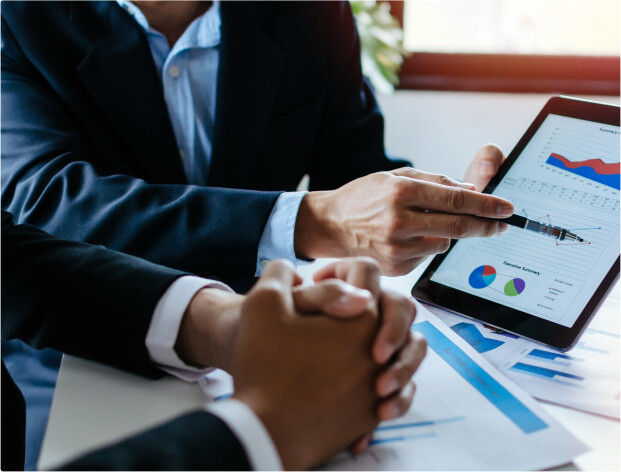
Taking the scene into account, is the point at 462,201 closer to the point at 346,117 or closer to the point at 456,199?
the point at 456,199

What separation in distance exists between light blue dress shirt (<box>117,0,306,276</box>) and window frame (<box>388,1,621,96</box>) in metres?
1.57

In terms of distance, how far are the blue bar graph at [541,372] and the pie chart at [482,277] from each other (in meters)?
0.14

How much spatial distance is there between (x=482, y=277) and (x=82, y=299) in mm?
473

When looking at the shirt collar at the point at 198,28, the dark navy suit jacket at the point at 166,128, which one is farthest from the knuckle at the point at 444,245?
the shirt collar at the point at 198,28

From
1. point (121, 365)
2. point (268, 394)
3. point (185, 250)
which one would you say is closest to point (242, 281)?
point (185, 250)

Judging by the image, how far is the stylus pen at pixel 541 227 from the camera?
2.41 ft

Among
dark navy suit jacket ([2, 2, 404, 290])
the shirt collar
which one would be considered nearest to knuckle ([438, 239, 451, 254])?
dark navy suit jacket ([2, 2, 404, 290])

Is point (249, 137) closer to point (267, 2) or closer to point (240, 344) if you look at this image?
point (267, 2)

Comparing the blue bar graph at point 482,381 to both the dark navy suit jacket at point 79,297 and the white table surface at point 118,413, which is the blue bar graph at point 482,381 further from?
the dark navy suit jacket at point 79,297

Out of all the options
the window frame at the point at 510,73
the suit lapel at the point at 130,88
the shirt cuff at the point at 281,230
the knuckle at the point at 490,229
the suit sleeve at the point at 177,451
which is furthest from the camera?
the window frame at the point at 510,73

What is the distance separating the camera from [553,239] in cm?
76

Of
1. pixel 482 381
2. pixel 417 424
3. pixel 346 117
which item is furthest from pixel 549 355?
pixel 346 117

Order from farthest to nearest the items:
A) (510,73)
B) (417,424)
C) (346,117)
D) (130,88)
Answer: (510,73), (346,117), (130,88), (417,424)

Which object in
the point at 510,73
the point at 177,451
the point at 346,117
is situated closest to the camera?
the point at 177,451
